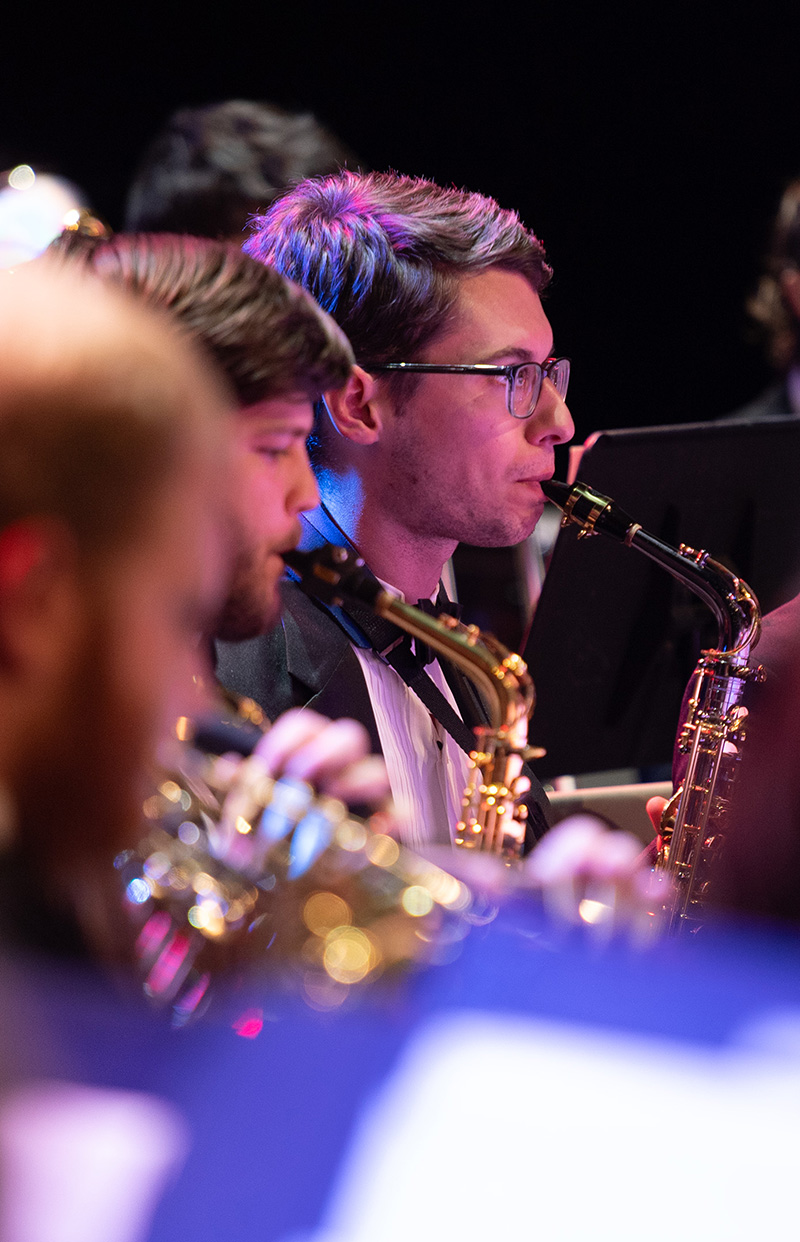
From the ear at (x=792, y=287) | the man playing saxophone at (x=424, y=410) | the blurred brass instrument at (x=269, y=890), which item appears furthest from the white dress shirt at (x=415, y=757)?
the ear at (x=792, y=287)

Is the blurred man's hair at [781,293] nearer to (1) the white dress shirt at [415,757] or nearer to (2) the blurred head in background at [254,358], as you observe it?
(1) the white dress shirt at [415,757]

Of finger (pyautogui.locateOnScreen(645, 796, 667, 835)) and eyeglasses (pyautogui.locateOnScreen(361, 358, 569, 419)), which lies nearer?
eyeglasses (pyautogui.locateOnScreen(361, 358, 569, 419))

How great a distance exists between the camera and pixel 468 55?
5.00 m

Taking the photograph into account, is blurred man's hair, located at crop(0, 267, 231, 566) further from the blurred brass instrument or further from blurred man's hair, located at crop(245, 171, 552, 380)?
blurred man's hair, located at crop(245, 171, 552, 380)

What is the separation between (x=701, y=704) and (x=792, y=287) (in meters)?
2.69

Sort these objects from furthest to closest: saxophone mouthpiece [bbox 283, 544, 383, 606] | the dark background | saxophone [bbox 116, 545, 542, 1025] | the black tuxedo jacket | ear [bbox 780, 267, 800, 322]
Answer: the dark background, ear [bbox 780, 267, 800, 322], the black tuxedo jacket, saxophone mouthpiece [bbox 283, 544, 383, 606], saxophone [bbox 116, 545, 542, 1025]

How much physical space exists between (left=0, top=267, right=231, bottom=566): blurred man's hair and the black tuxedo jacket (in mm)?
1053

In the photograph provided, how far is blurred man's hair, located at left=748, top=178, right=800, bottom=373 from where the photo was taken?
4.44 metres

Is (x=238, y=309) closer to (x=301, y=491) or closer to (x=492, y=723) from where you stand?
(x=301, y=491)

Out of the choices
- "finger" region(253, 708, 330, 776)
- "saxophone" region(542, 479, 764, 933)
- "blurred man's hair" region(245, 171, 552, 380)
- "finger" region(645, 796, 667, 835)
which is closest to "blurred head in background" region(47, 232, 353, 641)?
"finger" region(253, 708, 330, 776)

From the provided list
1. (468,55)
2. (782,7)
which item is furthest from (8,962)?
(782,7)

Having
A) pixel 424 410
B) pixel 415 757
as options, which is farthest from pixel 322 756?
pixel 424 410

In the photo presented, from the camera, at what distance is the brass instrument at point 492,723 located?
1.80 m

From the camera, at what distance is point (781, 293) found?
460 centimetres
